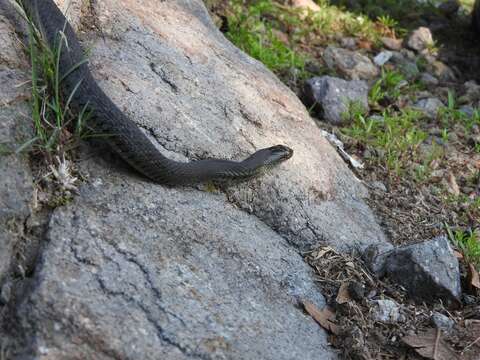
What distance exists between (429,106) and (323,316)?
363 centimetres

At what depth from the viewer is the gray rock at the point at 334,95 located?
5.64 metres

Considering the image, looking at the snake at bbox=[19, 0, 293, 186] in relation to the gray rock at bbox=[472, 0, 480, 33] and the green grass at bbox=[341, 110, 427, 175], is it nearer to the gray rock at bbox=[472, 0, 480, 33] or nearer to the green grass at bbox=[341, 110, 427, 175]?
A: the green grass at bbox=[341, 110, 427, 175]

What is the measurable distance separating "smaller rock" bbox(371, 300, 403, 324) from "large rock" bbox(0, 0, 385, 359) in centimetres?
31

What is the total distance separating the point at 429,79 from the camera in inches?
263

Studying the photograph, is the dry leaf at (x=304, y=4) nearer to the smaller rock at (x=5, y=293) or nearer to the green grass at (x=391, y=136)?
the green grass at (x=391, y=136)

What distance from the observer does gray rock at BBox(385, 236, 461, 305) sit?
3.45 meters

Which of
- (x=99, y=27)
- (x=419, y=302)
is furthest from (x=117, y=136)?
(x=419, y=302)

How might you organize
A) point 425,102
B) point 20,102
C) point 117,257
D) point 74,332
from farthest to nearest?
point 425,102 → point 20,102 → point 117,257 → point 74,332

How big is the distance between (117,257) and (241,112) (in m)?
1.94

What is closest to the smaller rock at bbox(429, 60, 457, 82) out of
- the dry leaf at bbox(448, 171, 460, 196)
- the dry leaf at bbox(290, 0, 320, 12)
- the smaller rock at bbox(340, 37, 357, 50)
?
the smaller rock at bbox(340, 37, 357, 50)

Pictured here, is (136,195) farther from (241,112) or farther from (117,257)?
(241,112)

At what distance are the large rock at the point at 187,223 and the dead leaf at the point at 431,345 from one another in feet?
1.54

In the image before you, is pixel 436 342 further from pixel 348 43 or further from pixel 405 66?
pixel 348 43

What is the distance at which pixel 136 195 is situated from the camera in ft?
10.5
